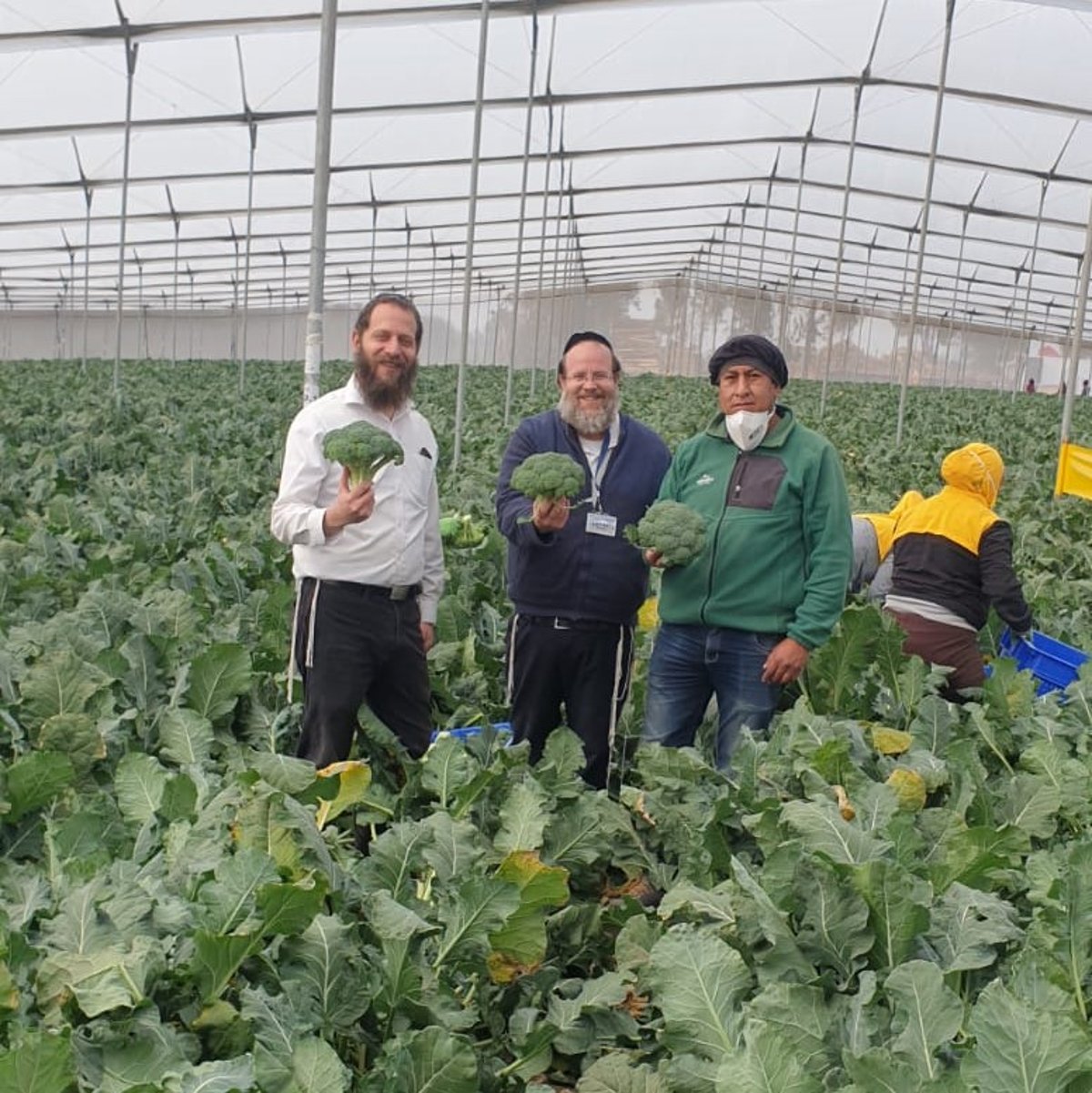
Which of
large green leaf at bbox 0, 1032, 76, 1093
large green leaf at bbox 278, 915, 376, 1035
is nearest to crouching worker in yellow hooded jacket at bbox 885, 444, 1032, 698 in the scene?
large green leaf at bbox 278, 915, 376, 1035

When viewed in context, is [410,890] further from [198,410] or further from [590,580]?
[198,410]

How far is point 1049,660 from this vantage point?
5770 millimetres

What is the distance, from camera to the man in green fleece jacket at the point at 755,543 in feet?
14.9

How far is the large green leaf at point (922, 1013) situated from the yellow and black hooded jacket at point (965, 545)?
10.0 feet

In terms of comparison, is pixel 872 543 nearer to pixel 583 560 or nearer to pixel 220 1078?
pixel 583 560

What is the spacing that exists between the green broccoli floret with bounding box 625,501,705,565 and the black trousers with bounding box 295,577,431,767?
880mm

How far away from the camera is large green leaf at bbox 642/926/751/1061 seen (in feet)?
9.30

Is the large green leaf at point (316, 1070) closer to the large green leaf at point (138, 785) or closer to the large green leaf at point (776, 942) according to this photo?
the large green leaf at point (776, 942)

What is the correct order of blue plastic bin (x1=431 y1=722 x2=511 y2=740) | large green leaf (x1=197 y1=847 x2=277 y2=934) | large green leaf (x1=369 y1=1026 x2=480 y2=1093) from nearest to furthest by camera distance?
large green leaf (x1=369 y1=1026 x2=480 y2=1093) → large green leaf (x1=197 y1=847 x2=277 y2=934) → blue plastic bin (x1=431 y1=722 x2=511 y2=740)

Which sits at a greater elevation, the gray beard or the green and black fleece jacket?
the gray beard

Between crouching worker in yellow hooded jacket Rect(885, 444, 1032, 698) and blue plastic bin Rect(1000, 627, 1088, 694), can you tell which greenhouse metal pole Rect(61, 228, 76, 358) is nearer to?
crouching worker in yellow hooded jacket Rect(885, 444, 1032, 698)

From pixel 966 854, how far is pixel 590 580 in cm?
180

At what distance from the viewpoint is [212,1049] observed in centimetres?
269

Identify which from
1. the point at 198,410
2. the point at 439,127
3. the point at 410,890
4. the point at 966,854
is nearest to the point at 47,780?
the point at 410,890
